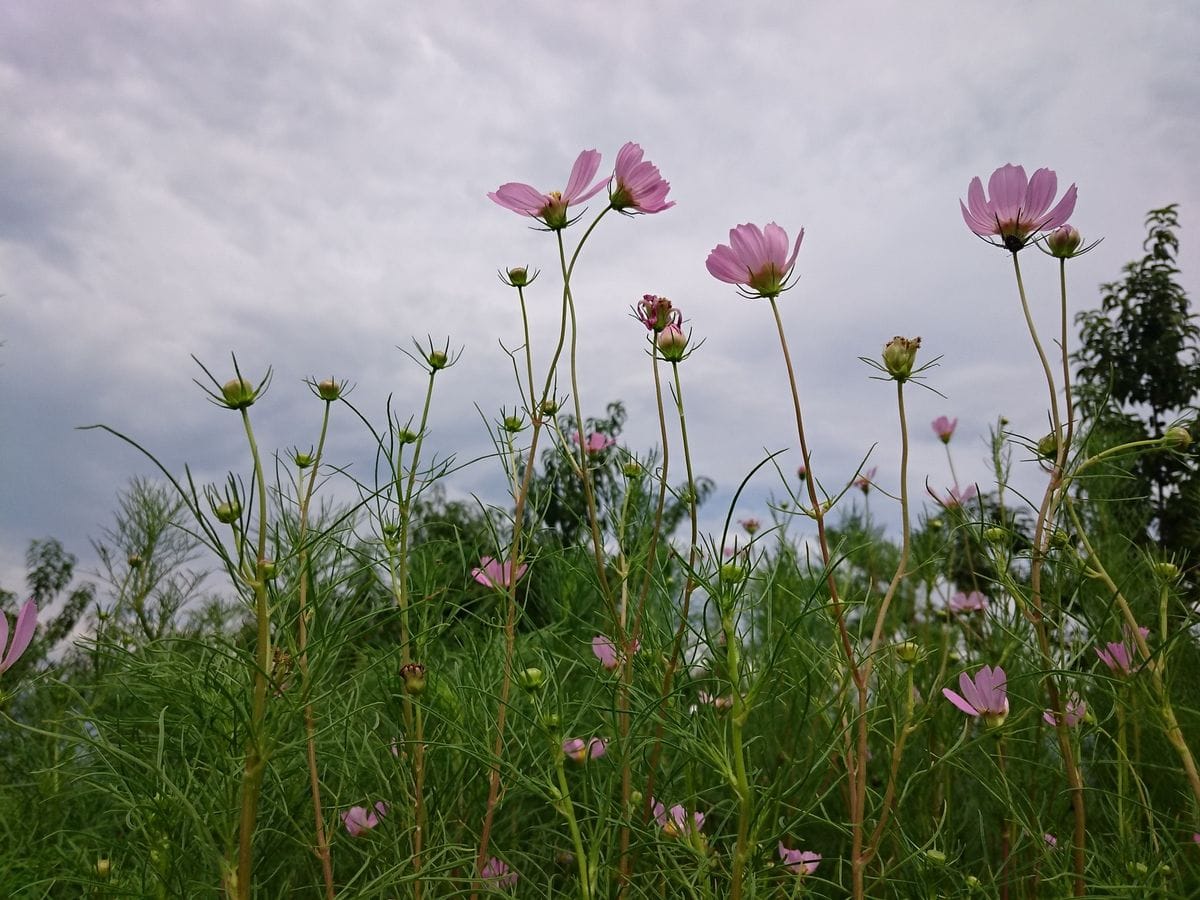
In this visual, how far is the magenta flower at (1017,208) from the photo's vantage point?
2.93 ft

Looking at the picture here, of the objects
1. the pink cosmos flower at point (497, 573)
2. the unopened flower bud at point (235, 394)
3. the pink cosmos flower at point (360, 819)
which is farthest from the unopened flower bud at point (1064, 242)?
the pink cosmos flower at point (360, 819)

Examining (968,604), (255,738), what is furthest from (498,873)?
(968,604)

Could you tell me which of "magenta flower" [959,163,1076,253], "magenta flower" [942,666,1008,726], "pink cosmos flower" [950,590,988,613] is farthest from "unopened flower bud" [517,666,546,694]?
"pink cosmos flower" [950,590,988,613]

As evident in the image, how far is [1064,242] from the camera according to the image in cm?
91

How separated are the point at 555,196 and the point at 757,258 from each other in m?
0.27

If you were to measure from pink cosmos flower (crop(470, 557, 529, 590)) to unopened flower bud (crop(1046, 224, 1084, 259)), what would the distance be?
0.69m

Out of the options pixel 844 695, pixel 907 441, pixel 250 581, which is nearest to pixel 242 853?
pixel 250 581

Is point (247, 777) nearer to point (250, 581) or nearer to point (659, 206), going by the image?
point (250, 581)

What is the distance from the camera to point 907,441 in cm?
79

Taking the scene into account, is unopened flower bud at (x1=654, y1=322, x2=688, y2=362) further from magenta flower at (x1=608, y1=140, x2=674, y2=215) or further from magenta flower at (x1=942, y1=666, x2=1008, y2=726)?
magenta flower at (x1=942, y1=666, x2=1008, y2=726)

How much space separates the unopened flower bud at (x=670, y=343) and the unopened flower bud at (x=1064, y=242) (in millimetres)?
413

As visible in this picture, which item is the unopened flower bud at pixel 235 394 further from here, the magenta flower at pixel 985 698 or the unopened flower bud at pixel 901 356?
the magenta flower at pixel 985 698

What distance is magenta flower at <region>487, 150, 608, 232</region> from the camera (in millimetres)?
996

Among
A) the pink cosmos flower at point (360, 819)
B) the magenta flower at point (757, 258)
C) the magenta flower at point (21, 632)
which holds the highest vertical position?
the magenta flower at point (757, 258)
